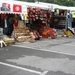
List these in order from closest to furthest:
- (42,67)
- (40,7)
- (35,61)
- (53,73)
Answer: (53,73) → (42,67) → (35,61) → (40,7)

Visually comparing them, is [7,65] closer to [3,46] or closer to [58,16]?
[3,46]

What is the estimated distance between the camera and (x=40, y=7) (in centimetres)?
1659

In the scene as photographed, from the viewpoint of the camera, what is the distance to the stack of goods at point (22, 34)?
14.3m

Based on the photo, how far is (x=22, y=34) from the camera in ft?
48.9

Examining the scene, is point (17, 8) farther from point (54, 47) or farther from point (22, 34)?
point (54, 47)

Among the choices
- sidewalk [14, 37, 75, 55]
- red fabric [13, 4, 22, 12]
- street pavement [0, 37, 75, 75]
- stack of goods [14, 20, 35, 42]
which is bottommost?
sidewalk [14, 37, 75, 55]

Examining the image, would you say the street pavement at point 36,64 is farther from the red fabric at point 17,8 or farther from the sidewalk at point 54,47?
the red fabric at point 17,8

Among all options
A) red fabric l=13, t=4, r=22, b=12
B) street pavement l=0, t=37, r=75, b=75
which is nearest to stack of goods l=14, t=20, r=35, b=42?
red fabric l=13, t=4, r=22, b=12

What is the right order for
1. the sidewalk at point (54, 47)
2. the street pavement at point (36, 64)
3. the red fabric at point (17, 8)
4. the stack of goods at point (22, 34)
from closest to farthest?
the street pavement at point (36, 64) < the sidewalk at point (54, 47) < the red fabric at point (17, 8) < the stack of goods at point (22, 34)

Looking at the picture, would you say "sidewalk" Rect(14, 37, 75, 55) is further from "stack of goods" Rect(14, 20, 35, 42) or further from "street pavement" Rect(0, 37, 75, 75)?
"street pavement" Rect(0, 37, 75, 75)

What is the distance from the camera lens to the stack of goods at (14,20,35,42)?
14.3m

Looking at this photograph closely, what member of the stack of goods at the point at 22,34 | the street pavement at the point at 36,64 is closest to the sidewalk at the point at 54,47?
the stack of goods at the point at 22,34

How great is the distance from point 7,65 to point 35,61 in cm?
134

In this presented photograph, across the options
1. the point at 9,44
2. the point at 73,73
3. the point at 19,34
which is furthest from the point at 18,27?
the point at 73,73
